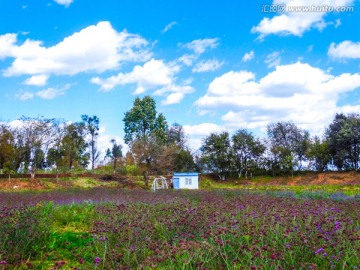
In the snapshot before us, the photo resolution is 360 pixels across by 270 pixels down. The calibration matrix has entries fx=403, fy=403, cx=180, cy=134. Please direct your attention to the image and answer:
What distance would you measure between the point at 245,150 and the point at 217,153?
3.99 m

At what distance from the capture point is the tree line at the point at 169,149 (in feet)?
132

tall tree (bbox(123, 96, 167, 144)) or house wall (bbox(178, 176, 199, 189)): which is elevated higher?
tall tree (bbox(123, 96, 167, 144))

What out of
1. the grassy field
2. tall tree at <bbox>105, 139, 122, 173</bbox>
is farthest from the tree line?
the grassy field

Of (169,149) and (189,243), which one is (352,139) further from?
(189,243)

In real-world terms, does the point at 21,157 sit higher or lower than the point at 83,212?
higher

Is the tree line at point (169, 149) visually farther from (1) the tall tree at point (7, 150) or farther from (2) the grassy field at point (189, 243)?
(2) the grassy field at point (189, 243)

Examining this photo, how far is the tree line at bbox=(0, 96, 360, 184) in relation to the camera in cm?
4025

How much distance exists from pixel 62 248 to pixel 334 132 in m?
49.0

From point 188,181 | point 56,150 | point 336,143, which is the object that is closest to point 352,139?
point 336,143

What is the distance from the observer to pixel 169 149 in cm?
4050

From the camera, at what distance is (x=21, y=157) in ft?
136

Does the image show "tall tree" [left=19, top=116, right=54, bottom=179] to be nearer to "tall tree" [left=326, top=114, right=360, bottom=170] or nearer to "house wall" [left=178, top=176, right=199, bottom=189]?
"house wall" [left=178, top=176, right=199, bottom=189]

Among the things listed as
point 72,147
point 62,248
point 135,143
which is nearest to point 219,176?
point 135,143

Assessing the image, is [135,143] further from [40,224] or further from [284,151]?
[40,224]
